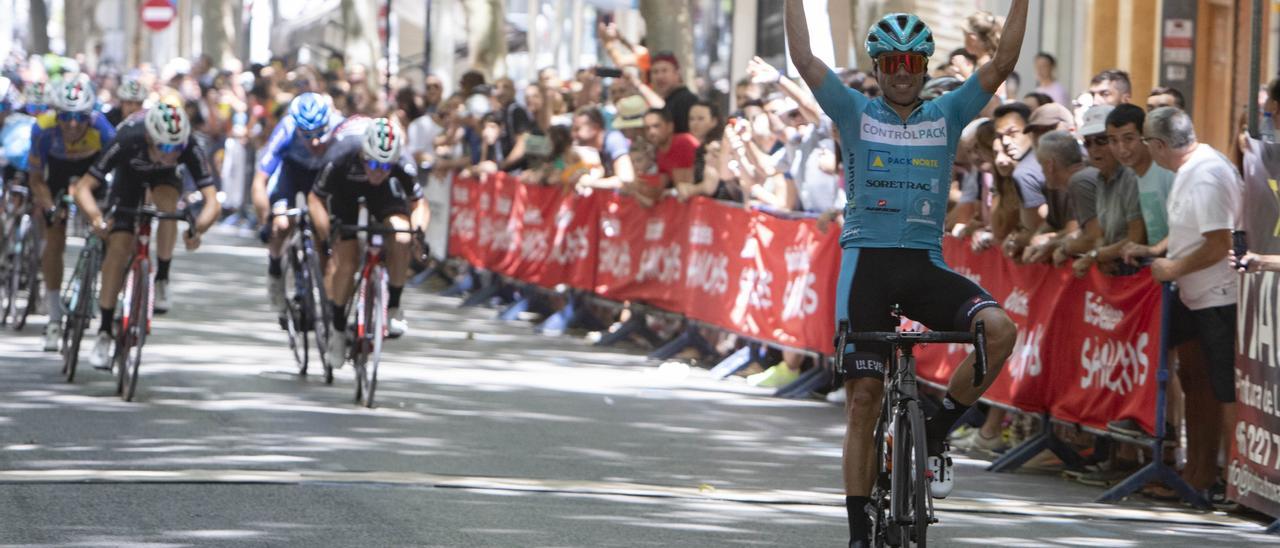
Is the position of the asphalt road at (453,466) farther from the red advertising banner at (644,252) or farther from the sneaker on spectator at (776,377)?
the red advertising banner at (644,252)

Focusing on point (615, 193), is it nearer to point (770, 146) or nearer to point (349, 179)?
point (770, 146)

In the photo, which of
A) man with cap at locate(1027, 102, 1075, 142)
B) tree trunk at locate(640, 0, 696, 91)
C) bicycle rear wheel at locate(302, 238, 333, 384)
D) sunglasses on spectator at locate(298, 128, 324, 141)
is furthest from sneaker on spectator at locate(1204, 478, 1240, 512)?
tree trunk at locate(640, 0, 696, 91)

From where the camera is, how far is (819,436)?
43.7 feet

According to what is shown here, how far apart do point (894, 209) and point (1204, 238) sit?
9.79ft

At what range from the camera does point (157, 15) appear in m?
43.1

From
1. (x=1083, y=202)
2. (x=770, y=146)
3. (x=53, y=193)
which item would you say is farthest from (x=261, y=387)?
(x=1083, y=202)

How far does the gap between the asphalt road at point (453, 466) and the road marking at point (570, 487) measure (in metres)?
0.02

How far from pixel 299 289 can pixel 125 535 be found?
655cm

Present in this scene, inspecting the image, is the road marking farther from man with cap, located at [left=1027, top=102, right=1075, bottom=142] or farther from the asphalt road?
man with cap, located at [left=1027, top=102, right=1075, bottom=142]

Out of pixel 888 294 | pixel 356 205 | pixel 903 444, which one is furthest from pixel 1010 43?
pixel 356 205

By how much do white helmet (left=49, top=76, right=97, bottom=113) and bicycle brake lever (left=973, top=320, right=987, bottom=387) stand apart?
929cm

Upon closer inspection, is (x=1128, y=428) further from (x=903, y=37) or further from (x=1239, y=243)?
(x=903, y=37)

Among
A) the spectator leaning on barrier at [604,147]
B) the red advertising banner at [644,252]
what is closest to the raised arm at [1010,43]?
the red advertising banner at [644,252]

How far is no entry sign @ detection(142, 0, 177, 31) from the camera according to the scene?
43000 mm
